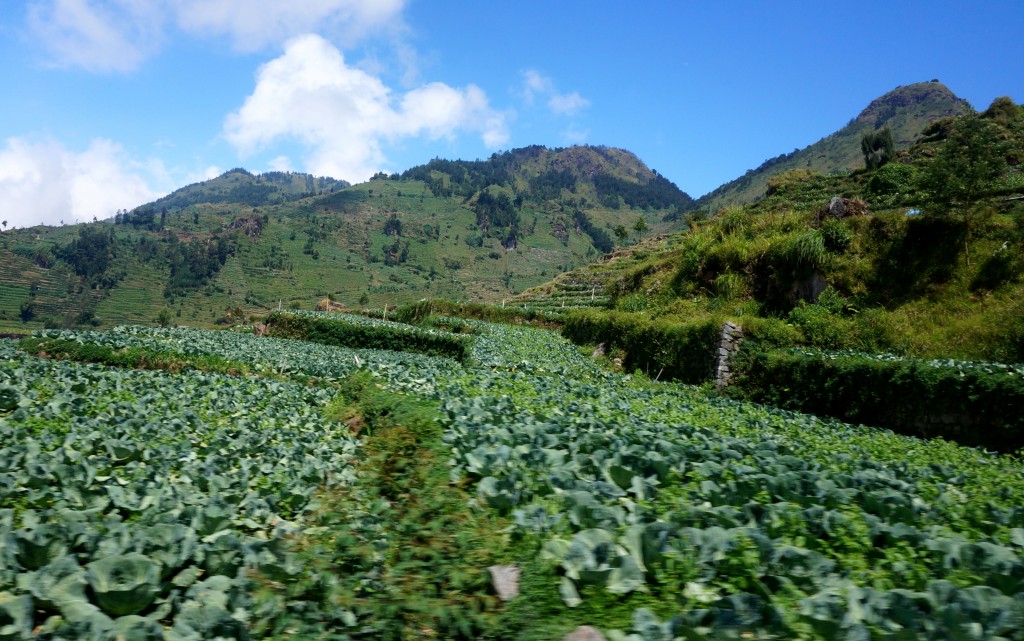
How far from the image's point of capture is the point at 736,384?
16922mm

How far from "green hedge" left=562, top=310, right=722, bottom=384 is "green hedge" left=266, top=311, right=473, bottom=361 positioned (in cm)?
700

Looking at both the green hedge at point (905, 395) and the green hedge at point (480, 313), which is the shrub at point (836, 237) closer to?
the green hedge at point (905, 395)

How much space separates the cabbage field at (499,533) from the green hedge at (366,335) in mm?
18392

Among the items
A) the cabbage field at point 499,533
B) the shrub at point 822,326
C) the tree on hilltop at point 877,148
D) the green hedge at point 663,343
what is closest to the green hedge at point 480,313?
the green hedge at point 663,343

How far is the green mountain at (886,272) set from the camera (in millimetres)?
17078

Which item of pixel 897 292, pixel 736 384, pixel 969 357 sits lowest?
pixel 736 384

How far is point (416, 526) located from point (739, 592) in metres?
2.63

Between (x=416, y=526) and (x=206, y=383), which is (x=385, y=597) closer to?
(x=416, y=526)

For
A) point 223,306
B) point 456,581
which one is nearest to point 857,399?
point 456,581

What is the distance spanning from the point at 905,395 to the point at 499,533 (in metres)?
10.9

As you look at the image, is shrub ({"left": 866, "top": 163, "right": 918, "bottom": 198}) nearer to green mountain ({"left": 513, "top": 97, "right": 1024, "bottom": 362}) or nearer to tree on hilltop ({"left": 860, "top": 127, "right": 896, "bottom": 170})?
green mountain ({"left": 513, "top": 97, "right": 1024, "bottom": 362})

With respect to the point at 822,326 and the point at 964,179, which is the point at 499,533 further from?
the point at 964,179

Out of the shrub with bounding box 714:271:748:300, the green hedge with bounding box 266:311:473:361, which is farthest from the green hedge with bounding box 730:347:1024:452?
the green hedge with bounding box 266:311:473:361

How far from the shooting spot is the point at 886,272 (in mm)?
21219
